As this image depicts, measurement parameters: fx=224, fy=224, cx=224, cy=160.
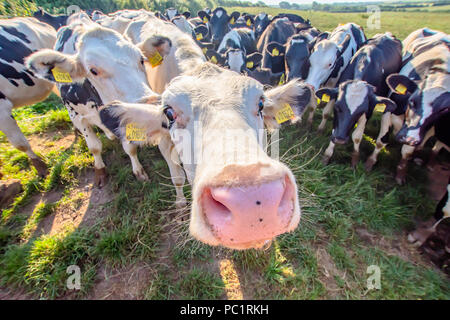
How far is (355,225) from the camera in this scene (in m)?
3.36

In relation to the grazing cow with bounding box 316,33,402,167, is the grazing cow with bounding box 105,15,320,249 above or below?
above

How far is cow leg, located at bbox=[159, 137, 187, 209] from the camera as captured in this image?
129 inches

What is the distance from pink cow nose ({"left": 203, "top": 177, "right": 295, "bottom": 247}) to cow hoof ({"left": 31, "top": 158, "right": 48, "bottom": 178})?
4.19 metres

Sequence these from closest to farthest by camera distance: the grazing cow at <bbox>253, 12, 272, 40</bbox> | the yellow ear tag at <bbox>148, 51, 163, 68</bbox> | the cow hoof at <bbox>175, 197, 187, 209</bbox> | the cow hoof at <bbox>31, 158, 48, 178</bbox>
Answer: the yellow ear tag at <bbox>148, 51, 163, 68</bbox> < the cow hoof at <bbox>175, 197, 187, 209</bbox> < the cow hoof at <bbox>31, 158, 48, 178</bbox> < the grazing cow at <bbox>253, 12, 272, 40</bbox>

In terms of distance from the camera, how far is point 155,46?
10.3 ft

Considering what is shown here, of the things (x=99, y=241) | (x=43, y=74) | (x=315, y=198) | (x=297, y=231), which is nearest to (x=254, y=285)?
(x=297, y=231)

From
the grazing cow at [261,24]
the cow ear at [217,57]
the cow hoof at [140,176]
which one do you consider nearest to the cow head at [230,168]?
the cow hoof at [140,176]

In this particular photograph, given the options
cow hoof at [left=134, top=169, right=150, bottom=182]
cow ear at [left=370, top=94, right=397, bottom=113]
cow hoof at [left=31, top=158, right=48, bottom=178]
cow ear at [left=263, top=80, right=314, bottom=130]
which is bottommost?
cow hoof at [left=134, top=169, right=150, bottom=182]

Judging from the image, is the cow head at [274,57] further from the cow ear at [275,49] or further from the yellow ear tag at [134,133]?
the yellow ear tag at [134,133]

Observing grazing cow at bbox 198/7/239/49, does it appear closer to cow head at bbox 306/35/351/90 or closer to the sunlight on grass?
cow head at bbox 306/35/351/90

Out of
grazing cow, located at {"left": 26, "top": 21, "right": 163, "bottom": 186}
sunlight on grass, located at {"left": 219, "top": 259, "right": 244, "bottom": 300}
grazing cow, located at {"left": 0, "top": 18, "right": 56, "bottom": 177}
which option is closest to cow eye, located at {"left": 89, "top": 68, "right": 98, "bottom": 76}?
grazing cow, located at {"left": 26, "top": 21, "right": 163, "bottom": 186}

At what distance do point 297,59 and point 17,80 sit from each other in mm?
5680

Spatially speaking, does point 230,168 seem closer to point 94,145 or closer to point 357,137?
point 94,145

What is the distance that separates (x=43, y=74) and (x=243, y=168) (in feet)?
10.4
